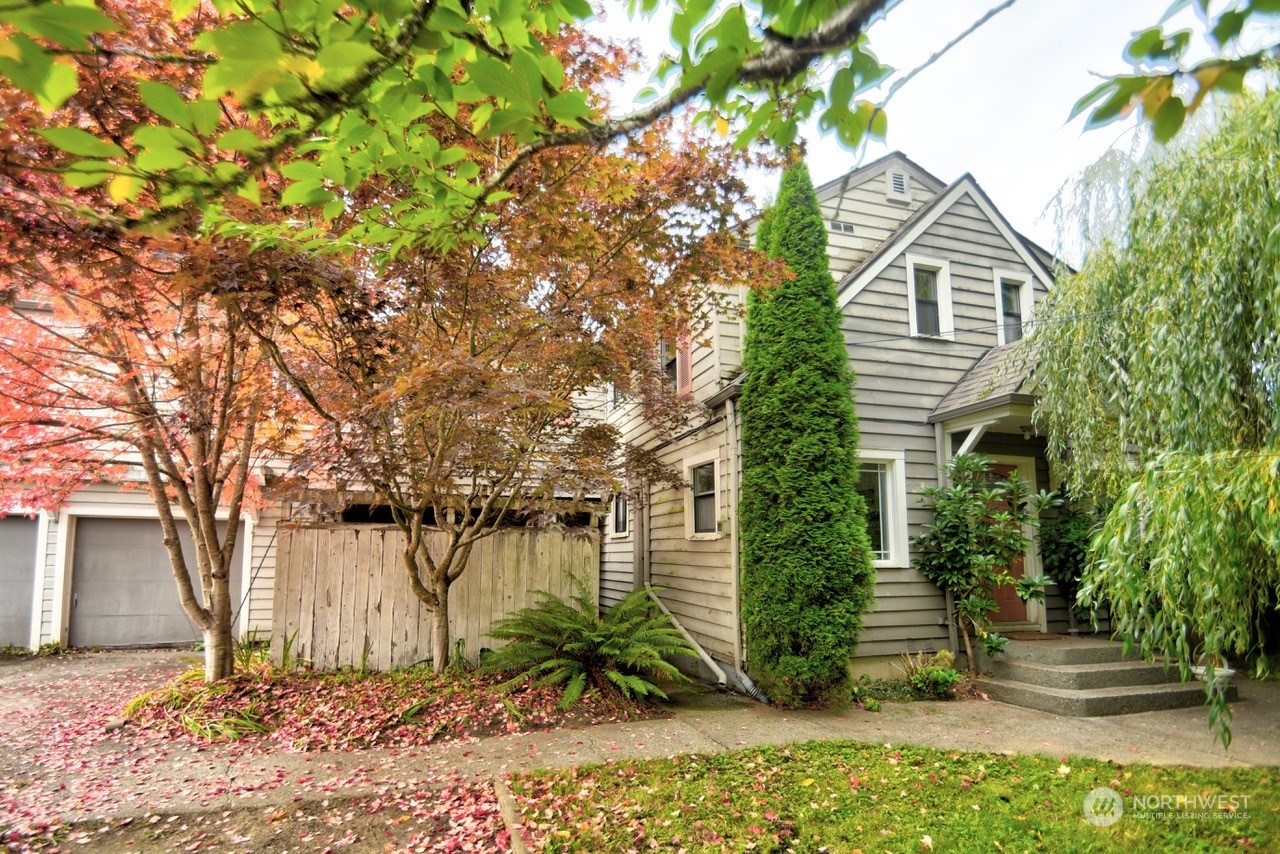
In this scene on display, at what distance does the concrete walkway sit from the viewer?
4391 mm

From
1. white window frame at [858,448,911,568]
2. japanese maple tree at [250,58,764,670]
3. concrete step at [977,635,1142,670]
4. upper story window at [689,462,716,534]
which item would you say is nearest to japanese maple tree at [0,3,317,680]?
japanese maple tree at [250,58,764,670]

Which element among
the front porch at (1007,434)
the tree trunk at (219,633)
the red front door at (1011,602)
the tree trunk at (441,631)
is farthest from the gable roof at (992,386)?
the tree trunk at (219,633)

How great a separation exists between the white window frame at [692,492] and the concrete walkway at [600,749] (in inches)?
83.1

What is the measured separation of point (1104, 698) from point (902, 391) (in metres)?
3.64

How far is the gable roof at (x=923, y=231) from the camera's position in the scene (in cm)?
804

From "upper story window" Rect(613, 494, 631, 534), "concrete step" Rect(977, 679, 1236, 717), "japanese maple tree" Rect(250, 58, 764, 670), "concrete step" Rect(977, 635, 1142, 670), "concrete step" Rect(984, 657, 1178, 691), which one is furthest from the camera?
"upper story window" Rect(613, 494, 631, 534)

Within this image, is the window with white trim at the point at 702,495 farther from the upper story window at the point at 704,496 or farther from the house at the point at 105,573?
the house at the point at 105,573

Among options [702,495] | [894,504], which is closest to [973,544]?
[894,504]

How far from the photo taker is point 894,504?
7.80 m

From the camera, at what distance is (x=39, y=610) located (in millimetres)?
9508

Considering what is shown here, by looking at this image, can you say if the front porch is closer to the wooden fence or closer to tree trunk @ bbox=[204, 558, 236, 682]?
the wooden fence

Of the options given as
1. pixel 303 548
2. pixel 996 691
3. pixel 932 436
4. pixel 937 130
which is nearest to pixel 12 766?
pixel 303 548

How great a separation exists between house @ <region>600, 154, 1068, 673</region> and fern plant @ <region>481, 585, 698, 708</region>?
118 centimetres

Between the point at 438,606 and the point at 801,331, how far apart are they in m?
4.75
